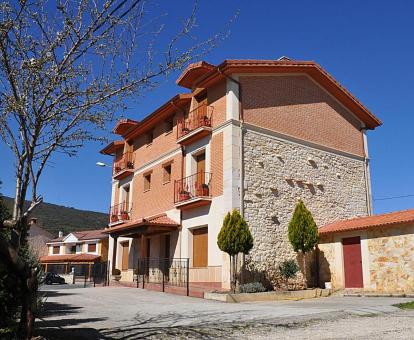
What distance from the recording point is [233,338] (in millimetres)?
6945

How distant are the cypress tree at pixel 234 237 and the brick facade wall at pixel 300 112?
4578 mm

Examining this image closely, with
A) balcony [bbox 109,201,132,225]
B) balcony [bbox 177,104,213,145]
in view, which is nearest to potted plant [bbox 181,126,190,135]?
balcony [bbox 177,104,213,145]

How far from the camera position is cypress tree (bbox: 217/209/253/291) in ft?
49.2

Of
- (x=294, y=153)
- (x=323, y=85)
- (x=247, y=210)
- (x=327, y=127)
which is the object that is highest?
(x=323, y=85)

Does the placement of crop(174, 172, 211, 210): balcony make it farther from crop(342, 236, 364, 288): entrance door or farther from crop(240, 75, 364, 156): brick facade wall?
crop(342, 236, 364, 288): entrance door

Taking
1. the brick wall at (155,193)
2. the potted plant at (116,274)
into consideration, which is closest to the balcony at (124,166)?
the brick wall at (155,193)

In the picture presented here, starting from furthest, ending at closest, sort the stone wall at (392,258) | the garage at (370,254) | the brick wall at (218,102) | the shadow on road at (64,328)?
the brick wall at (218,102), the garage at (370,254), the stone wall at (392,258), the shadow on road at (64,328)

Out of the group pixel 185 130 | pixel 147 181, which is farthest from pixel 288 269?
pixel 147 181

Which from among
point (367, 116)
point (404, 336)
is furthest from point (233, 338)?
point (367, 116)

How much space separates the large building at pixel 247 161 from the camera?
56.0 feet

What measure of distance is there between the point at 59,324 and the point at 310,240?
418 inches

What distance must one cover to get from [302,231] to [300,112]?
5951 millimetres

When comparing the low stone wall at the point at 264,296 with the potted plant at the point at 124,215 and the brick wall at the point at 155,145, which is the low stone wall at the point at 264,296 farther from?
the potted plant at the point at 124,215

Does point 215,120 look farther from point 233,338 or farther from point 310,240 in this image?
point 233,338
